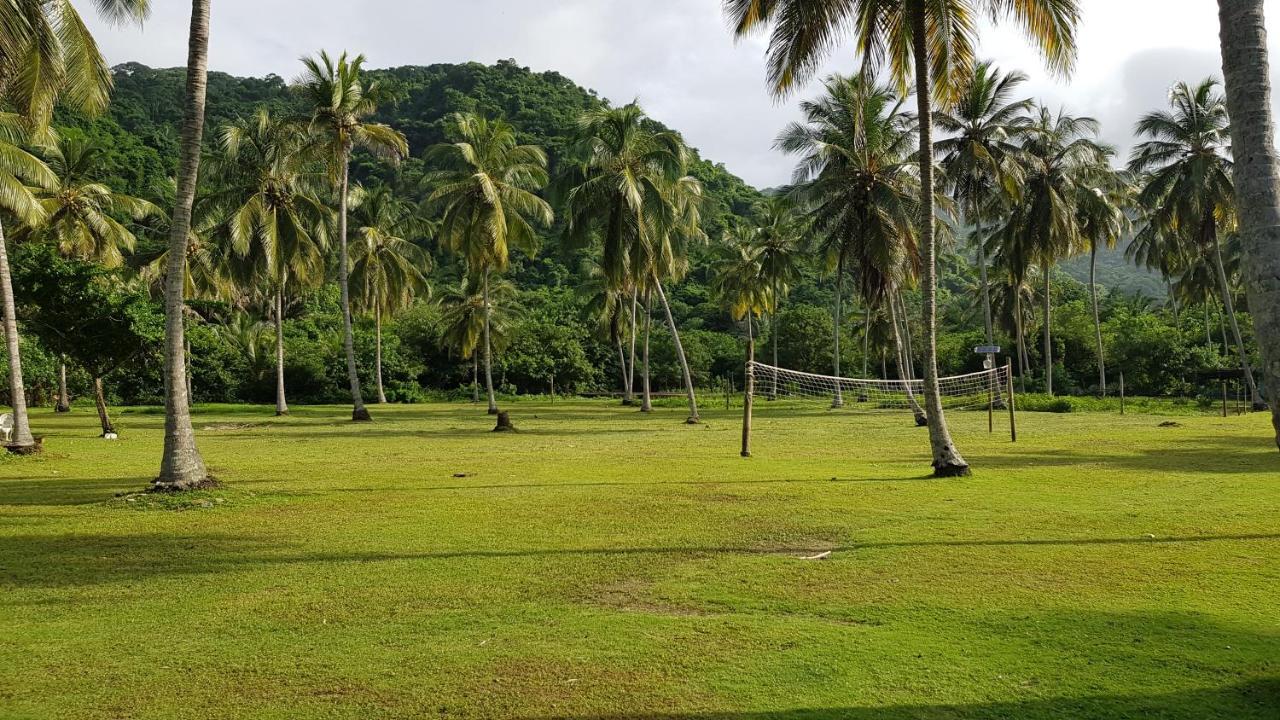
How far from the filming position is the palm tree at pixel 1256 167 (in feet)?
15.3

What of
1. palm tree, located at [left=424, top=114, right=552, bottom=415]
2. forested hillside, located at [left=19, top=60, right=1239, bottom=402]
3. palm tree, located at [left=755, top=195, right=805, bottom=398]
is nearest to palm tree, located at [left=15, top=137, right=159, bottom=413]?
forested hillside, located at [left=19, top=60, right=1239, bottom=402]

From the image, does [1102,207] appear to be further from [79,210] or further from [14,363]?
[79,210]

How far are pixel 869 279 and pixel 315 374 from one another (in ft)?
102

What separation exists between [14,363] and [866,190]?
886 inches

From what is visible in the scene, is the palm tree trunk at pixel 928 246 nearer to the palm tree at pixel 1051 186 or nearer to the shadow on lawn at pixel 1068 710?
the shadow on lawn at pixel 1068 710

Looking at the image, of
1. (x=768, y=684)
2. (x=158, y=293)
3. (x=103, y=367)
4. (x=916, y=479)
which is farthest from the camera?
(x=158, y=293)

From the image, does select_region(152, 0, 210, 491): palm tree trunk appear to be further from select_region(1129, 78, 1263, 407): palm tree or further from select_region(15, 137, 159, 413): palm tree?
select_region(1129, 78, 1263, 407): palm tree

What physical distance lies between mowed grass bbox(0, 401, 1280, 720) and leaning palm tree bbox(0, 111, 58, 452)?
2875 mm

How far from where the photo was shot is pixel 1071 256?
1578 inches

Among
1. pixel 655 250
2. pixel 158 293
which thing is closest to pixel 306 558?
pixel 655 250

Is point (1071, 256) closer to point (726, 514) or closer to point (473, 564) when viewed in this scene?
point (726, 514)

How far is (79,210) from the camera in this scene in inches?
1231

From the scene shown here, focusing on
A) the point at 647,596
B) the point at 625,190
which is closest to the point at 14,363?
the point at 647,596

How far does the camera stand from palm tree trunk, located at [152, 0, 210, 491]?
1099 centimetres
